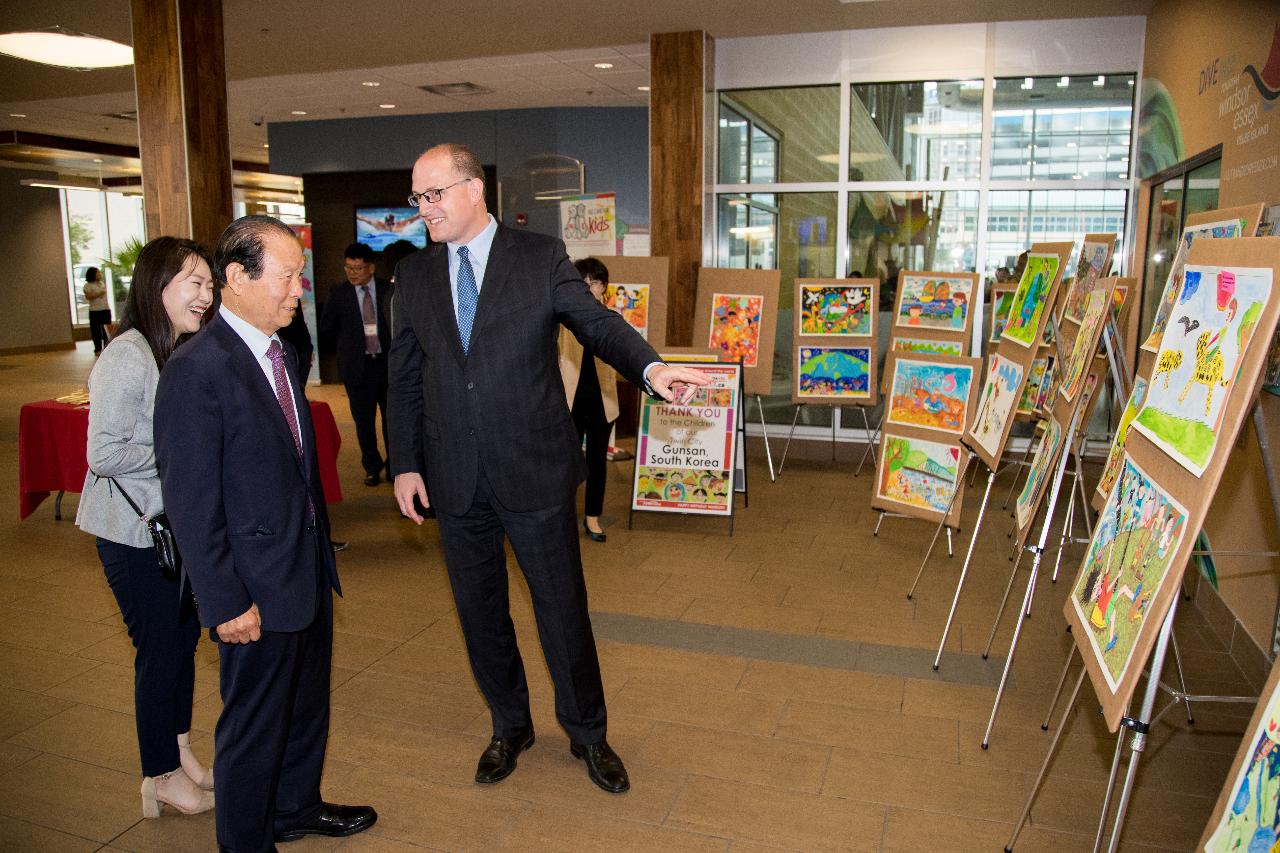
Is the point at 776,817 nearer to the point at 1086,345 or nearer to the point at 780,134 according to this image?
the point at 1086,345

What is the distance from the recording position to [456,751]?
10.4 ft

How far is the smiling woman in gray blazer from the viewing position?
246cm

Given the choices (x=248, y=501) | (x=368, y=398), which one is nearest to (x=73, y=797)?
(x=248, y=501)

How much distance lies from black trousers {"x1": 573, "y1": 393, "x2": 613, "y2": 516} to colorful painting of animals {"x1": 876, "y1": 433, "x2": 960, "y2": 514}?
1.65 m

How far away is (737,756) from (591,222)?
6832mm

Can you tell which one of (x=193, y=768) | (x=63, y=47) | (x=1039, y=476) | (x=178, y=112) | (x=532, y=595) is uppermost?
(x=63, y=47)

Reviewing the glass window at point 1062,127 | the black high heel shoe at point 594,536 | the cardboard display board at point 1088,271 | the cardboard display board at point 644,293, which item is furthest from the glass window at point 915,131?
the black high heel shoe at point 594,536

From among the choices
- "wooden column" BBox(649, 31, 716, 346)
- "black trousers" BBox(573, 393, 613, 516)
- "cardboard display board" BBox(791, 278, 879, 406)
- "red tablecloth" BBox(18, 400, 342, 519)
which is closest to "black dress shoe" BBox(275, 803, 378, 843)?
"black trousers" BBox(573, 393, 613, 516)

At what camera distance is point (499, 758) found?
9.80ft

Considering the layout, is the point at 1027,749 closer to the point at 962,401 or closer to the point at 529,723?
the point at 529,723

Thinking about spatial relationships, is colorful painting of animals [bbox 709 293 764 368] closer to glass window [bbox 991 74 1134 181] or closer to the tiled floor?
the tiled floor

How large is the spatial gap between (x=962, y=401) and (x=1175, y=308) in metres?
2.95

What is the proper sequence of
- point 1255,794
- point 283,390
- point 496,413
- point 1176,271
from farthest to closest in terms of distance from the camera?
point 1176,271
point 496,413
point 283,390
point 1255,794

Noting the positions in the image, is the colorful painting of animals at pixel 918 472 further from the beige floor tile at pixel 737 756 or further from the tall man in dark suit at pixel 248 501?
the tall man in dark suit at pixel 248 501
